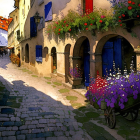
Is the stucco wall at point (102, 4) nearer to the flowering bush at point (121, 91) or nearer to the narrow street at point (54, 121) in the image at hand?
the flowering bush at point (121, 91)

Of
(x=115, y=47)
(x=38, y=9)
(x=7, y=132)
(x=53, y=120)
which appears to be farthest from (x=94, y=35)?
(x=38, y=9)

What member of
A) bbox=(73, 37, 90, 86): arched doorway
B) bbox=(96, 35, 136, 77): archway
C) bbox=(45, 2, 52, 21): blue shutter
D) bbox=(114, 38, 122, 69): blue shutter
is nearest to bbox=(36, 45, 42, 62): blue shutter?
bbox=(45, 2, 52, 21): blue shutter

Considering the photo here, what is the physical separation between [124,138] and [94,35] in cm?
448

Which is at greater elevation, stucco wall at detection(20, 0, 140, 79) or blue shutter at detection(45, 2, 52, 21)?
blue shutter at detection(45, 2, 52, 21)

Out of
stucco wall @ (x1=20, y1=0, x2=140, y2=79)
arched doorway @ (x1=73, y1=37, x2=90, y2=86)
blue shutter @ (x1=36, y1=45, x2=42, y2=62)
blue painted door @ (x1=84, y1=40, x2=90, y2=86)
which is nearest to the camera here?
stucco wall @ (x1=20, y1=0, x2=140, y2=79)

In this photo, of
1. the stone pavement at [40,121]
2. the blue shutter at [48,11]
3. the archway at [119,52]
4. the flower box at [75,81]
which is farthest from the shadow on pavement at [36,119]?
the blue shutter at [48,11]

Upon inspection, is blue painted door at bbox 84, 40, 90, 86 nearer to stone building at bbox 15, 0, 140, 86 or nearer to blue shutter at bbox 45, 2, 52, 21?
stone building at bbox 15, 0, 140, 86

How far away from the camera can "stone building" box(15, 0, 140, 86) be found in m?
7.22

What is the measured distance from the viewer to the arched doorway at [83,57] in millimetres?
8969

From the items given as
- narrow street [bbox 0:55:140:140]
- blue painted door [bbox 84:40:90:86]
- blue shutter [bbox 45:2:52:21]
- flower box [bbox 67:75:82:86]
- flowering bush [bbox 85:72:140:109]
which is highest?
blue shutter [bbox 45:2:52:21]

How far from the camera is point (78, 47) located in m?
8.95

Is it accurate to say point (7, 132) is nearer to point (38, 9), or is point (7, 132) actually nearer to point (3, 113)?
point (3, 113)

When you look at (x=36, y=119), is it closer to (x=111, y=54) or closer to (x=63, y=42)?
(x=111, y=54)

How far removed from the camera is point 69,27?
8336mm
